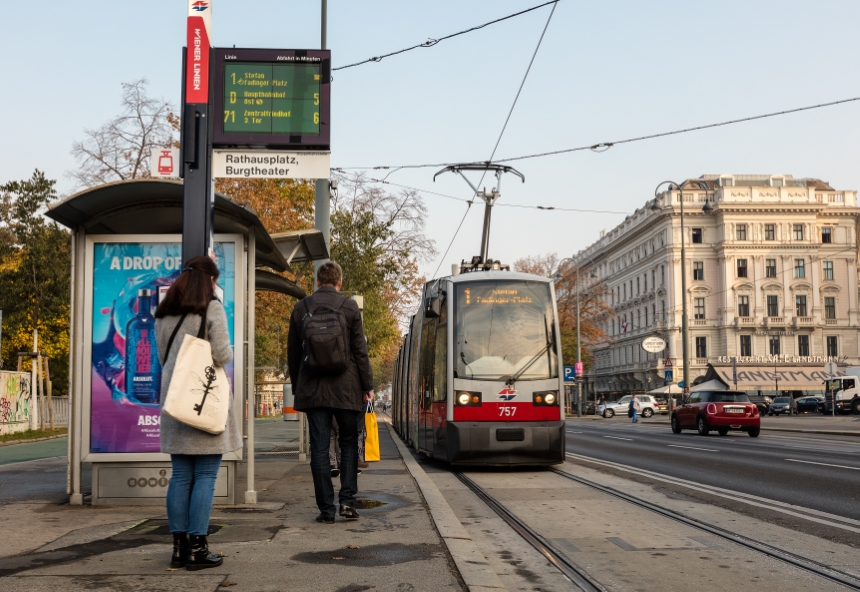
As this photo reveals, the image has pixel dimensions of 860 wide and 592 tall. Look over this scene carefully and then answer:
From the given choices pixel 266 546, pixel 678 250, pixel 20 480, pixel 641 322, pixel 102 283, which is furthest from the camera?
pixel 641 322

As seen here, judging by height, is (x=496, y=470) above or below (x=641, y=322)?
below

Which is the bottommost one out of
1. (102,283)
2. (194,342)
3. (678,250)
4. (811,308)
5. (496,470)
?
(496,470)

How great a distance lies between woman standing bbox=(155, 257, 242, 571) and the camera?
5418 mm

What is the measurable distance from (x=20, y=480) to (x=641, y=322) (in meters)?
88.8

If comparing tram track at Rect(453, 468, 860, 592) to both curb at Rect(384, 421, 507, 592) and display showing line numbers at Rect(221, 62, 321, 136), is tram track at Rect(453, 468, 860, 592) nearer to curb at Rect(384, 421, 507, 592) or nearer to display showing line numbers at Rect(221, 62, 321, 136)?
curb at Rect(384, 421, 507, 592)

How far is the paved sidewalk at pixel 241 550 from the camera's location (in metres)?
5.05

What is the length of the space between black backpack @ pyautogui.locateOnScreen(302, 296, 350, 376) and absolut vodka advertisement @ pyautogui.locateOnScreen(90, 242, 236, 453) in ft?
4.89

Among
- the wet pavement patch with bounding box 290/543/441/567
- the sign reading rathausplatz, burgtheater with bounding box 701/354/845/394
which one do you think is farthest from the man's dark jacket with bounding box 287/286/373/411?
the sign reading rathausplatz, burgtheater with bounding box 701/354/845/394

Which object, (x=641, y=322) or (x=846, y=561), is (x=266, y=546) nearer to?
(x=846, y=561)

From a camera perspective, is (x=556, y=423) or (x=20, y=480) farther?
(x=556, y=423)

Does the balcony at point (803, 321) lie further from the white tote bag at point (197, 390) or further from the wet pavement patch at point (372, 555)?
the white tote bag at point (197, 390)

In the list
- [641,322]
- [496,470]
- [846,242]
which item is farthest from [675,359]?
[496,470]

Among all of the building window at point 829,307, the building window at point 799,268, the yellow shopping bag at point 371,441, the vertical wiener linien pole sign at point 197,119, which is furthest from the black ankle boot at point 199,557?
the building window at point 829,307

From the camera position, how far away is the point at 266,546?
6207 mm
